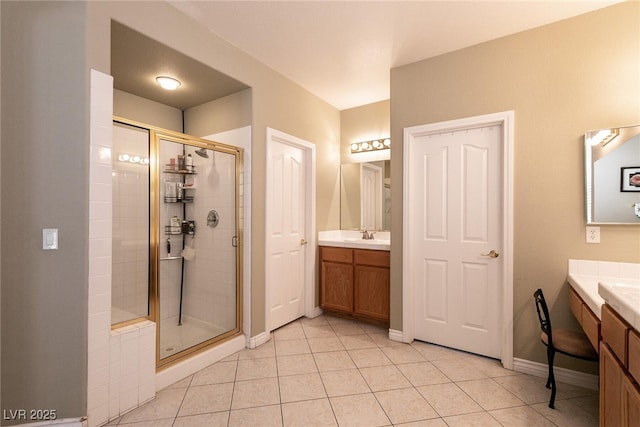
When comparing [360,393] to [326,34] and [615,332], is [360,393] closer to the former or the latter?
[615,332]

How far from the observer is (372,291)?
321 centimetres

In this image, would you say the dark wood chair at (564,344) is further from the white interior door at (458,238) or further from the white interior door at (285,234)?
the white interior door at (285,234)

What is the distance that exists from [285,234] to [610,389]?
2641mm

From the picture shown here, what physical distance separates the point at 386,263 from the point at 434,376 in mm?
1142

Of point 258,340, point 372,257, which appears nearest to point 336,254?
point 372,257

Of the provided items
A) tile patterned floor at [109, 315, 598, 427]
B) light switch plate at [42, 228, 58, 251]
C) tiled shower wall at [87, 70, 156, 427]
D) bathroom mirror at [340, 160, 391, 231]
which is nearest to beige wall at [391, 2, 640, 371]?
tile patterned floor at [109, 315, 598, 427]

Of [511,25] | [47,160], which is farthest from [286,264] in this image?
[511,25]

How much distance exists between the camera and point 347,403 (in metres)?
1.93

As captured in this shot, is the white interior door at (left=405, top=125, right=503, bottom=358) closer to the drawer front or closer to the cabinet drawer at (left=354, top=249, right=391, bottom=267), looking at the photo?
the cabinet drawer at (left=354, top=249, right=391, bottom=267)

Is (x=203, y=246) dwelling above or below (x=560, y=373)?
above

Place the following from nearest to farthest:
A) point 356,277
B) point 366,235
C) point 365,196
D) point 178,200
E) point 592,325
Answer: point 592,325 → point 178,200 → point 356,277 → point 366,235 → point 365,196

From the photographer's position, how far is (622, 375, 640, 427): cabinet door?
3.25 feet

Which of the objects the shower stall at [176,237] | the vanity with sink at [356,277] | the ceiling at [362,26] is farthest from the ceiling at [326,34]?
the vanity with sink at [356,277]

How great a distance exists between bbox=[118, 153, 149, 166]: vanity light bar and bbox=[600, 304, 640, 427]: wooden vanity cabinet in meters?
2.73
